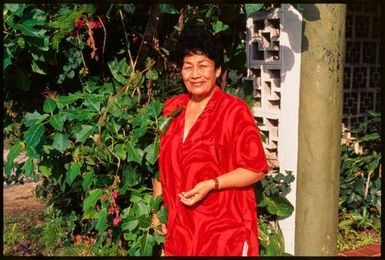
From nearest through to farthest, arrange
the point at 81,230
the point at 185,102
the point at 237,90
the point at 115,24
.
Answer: the point at 185,102, the point at 237,90, the point at 115,24, the point at 81,230

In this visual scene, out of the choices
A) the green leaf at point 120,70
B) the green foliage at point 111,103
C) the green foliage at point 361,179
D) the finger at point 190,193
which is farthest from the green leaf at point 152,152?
the green foliage at point 361,179

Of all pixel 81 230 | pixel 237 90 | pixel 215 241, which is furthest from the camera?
pixel 81 230

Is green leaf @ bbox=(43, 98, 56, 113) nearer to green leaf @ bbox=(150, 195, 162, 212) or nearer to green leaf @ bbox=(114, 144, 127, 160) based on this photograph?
green leaf @ bbox=(114, 144, 127, 160)

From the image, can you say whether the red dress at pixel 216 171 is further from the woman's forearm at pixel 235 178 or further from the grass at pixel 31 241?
the grass at pixel 31 241

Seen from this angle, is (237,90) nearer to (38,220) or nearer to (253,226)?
(253,226)

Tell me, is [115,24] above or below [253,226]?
above

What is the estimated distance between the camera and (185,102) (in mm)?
2762

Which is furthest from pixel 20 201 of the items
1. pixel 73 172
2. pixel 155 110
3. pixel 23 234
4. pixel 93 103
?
pixel 155 110

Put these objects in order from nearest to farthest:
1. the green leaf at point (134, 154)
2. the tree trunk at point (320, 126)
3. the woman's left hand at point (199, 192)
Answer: the woman's left hand at point (199, 192)
the tree trunk at point (320, 126)
the green leaf at point (134, 154)

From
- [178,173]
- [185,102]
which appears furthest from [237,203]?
[185,102]

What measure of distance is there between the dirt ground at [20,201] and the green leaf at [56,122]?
310 cm

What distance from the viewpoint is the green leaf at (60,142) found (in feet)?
9.63

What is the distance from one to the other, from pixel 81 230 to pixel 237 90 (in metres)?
2.26

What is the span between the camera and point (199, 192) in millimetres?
2332
